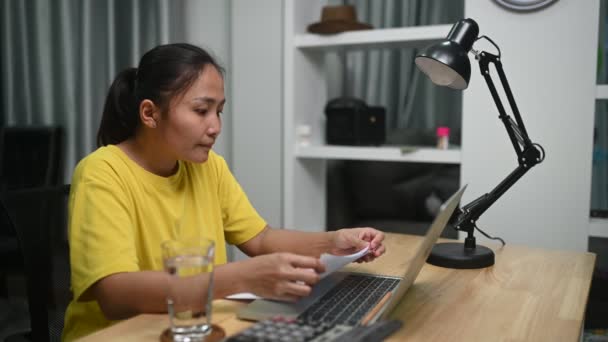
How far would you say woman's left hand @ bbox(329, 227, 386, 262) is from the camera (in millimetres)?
1199

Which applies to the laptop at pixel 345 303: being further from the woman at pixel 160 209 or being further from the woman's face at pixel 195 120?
the woman's face at pixel 195 120

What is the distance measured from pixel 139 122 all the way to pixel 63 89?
164cm

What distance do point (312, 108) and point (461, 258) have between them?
4.11 feet

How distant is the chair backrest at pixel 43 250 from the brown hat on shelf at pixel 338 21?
1.25 meters

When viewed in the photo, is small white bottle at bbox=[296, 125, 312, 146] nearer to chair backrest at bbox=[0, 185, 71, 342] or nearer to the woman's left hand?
the woman's left hand

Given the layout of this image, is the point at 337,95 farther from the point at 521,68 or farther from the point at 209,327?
the point at 209,327

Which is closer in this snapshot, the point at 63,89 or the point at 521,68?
the point at 521,68

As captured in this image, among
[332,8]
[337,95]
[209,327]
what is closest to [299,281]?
[209,327]

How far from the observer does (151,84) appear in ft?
3.98

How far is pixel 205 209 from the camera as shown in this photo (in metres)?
1.33

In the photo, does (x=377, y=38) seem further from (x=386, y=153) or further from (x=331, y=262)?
(x=331, y=262)

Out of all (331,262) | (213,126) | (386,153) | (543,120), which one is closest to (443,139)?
(386,153)

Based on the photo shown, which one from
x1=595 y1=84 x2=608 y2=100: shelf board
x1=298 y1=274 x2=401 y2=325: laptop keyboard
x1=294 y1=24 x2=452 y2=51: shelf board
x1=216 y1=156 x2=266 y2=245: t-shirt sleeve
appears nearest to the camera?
x1=298 y1=274 x2=401 y2=325: laptop keyboard

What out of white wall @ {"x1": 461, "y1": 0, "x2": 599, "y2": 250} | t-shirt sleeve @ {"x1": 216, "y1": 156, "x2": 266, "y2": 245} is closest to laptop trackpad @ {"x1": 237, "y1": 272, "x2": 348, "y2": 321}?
t-shirt sleeve @ {"x1": 216, "y1": 156, "x2": 266, "y2": 245}
